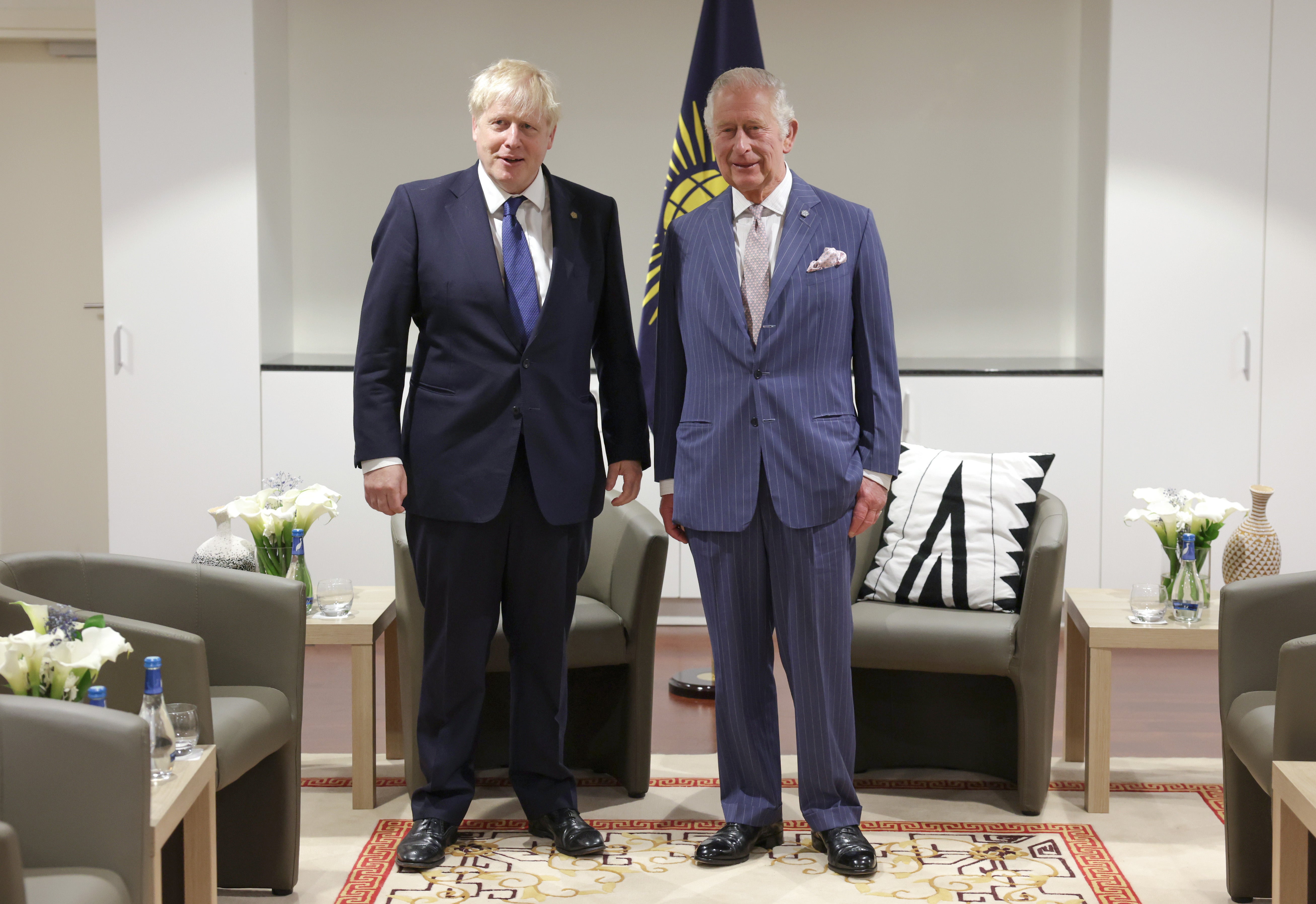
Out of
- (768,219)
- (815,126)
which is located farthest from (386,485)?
(815,126)

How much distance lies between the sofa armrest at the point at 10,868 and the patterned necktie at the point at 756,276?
1.68m

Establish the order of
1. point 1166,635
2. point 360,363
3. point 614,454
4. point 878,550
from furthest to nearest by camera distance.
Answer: point 878,550 < point 1166,635 < point 614,454 < point 360,363

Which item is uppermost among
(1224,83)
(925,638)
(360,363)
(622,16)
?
(622,16)

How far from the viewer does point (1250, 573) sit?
3.22m

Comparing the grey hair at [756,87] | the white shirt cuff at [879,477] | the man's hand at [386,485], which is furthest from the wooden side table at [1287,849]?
the man's hand at [386,485]

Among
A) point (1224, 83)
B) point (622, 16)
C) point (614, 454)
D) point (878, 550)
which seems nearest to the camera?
point (614, 454)

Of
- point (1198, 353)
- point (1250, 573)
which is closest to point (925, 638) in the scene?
point (1250, 573)

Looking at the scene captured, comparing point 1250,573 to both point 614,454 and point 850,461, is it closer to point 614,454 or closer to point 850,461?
point 850,461

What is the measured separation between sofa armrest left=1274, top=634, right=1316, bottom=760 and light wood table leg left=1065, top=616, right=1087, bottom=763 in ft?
3.90

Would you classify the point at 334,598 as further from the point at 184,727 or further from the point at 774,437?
the point at 774,437

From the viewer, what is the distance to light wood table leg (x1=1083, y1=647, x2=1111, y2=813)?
124 inches

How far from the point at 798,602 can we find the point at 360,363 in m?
1.04

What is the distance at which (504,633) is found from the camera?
2.94 m

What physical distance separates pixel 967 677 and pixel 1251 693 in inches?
32.9
